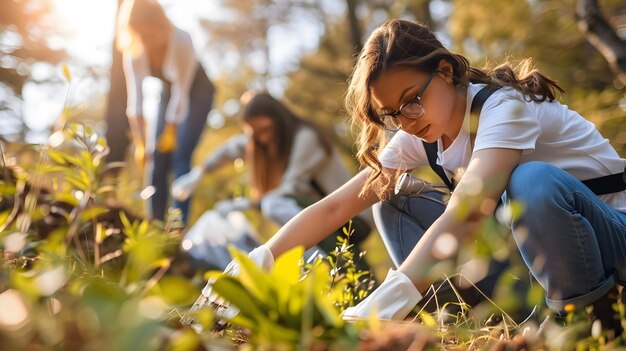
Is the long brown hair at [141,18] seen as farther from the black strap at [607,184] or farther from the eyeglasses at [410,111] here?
the black strap at [607,184]

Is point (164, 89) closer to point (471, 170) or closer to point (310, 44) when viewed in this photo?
point (471, 170)

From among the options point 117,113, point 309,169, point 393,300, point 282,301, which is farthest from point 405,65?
point 117,113

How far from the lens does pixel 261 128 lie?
4.79m

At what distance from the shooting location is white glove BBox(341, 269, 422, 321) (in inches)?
54.8

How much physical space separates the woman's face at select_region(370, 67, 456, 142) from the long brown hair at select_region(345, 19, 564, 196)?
0.08 ft

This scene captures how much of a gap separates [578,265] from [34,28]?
13660 millimetres

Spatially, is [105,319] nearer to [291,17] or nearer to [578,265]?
[578,265]

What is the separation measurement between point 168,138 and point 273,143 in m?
0.75

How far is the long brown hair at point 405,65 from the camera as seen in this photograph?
1.93 metres

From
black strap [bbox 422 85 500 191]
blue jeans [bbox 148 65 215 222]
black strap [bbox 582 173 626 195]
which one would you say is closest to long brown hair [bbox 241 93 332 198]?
blue jeans [bbox 148 65 215 222]

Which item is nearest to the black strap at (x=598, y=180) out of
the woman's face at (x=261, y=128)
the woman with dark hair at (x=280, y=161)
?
the woman with dark hair at (x=280, y=161)

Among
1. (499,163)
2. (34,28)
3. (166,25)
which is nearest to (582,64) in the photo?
(166,25)

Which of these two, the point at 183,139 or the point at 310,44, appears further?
the point at 310,44

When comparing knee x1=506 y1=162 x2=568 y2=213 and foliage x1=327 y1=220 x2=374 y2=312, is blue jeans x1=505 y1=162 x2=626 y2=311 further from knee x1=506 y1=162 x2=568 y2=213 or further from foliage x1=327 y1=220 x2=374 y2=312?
foliage x1=327 y1=220 x2=374 y2=312
